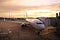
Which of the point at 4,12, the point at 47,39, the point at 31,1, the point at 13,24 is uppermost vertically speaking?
the point at 31,1

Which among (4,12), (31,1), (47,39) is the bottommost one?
(47,39)

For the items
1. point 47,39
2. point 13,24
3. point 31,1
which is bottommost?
point 47,39

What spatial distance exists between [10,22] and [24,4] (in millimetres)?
228

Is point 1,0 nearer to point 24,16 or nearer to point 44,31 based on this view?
point 24,16

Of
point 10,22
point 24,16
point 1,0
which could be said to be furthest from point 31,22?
point 1,0

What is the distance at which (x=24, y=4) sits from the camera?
1134 mm

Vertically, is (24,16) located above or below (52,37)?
above

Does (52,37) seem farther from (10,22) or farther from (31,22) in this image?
(10,22)

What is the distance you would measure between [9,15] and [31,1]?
0.25 metres

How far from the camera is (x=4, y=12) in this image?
1098 millimetres

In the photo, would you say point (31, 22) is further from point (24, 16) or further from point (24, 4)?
point (24, 4)

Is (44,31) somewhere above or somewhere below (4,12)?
below

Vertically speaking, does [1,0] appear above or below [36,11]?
above

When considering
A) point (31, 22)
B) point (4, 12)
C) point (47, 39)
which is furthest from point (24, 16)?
point (47, 39)
